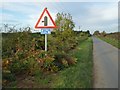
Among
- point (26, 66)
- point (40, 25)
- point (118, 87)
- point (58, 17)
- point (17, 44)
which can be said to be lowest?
point (118, 87)

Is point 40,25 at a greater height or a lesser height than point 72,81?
greater

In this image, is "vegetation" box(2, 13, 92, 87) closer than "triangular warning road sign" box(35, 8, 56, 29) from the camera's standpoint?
Yes

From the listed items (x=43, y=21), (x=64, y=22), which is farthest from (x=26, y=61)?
(x=64, y=22)

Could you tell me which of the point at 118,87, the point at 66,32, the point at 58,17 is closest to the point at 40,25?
the point at 118,87

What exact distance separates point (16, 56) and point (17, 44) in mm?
1766

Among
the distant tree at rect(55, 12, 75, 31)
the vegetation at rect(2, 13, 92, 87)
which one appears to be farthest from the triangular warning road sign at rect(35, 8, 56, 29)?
the distant tree at rect(55, 12, 75, 31)

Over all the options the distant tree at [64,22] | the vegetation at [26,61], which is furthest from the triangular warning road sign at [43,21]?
the distant tree at [64,22]

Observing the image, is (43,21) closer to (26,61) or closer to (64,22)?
(26,61)

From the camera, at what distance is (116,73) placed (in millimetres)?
9547

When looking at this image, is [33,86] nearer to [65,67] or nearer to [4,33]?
[65,67]

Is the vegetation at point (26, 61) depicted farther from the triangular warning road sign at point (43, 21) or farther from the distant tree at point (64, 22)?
the distant tree at point (64, 22)

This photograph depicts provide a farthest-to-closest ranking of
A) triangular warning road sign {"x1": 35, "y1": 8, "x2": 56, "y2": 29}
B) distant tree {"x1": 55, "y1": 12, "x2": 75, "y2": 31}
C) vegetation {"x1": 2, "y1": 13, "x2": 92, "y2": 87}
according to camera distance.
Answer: distant tree {"x1": 55, "y1": 12, "x2": 75, "y2": 31}
triangular warning road sign {"x1": 35, "y1": 8, "x2": 56, "y2": 29}
vegetation {"x1": 2, "y1": 13, "x2": 92, "y2": 87}

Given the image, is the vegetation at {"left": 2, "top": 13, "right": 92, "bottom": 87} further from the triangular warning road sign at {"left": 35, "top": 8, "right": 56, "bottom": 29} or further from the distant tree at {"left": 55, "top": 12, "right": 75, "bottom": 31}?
the distant tree at {"left": 55, "top": 12, "right": 75, "bottom": 31}

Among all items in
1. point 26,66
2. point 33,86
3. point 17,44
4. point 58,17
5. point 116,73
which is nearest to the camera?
point 33,86
